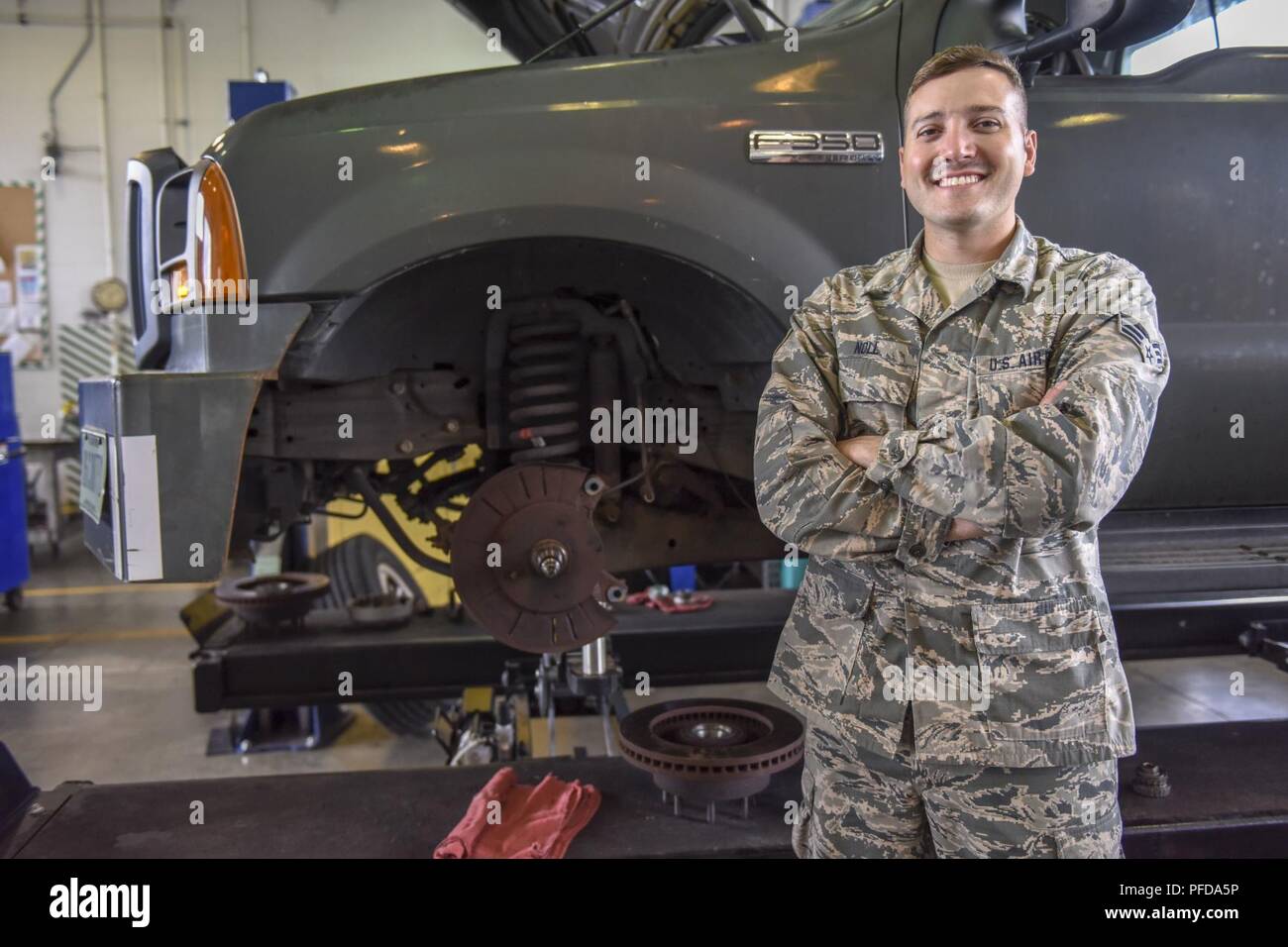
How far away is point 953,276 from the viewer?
155 cm

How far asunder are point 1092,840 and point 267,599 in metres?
2.71

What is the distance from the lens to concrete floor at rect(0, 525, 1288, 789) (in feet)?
11.8

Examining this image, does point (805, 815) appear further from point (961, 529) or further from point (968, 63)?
point (968, 63)

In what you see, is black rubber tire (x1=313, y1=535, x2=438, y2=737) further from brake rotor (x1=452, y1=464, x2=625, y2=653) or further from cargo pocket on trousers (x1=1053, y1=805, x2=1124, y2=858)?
cargo pocket on trousers (x1=1053, y1=805, x2=1124, y2=858)

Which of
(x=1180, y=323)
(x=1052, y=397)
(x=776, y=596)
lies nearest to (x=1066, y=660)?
(x=1052, y=397)

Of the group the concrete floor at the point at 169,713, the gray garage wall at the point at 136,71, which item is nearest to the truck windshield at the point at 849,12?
the concrete floor at the point at 169,713

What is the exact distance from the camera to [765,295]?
2.08m

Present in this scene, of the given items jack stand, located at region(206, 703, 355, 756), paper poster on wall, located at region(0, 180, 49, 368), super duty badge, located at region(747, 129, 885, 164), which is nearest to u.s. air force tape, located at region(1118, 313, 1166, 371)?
super duty badge, located at region(747, 129, 885, 164)

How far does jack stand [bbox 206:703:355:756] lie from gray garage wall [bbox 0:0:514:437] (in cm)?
695

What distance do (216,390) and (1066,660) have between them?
1.71 m

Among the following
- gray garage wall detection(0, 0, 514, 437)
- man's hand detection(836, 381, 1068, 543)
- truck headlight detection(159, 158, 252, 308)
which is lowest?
man's hand detection(836, 381, 1068, 543)

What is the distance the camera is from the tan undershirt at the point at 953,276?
1534 mm

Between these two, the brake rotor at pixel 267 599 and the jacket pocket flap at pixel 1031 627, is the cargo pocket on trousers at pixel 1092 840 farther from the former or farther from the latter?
the brake rotor at pixel 267 599

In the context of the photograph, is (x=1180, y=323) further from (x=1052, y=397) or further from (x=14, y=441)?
(x=14, y=441)
